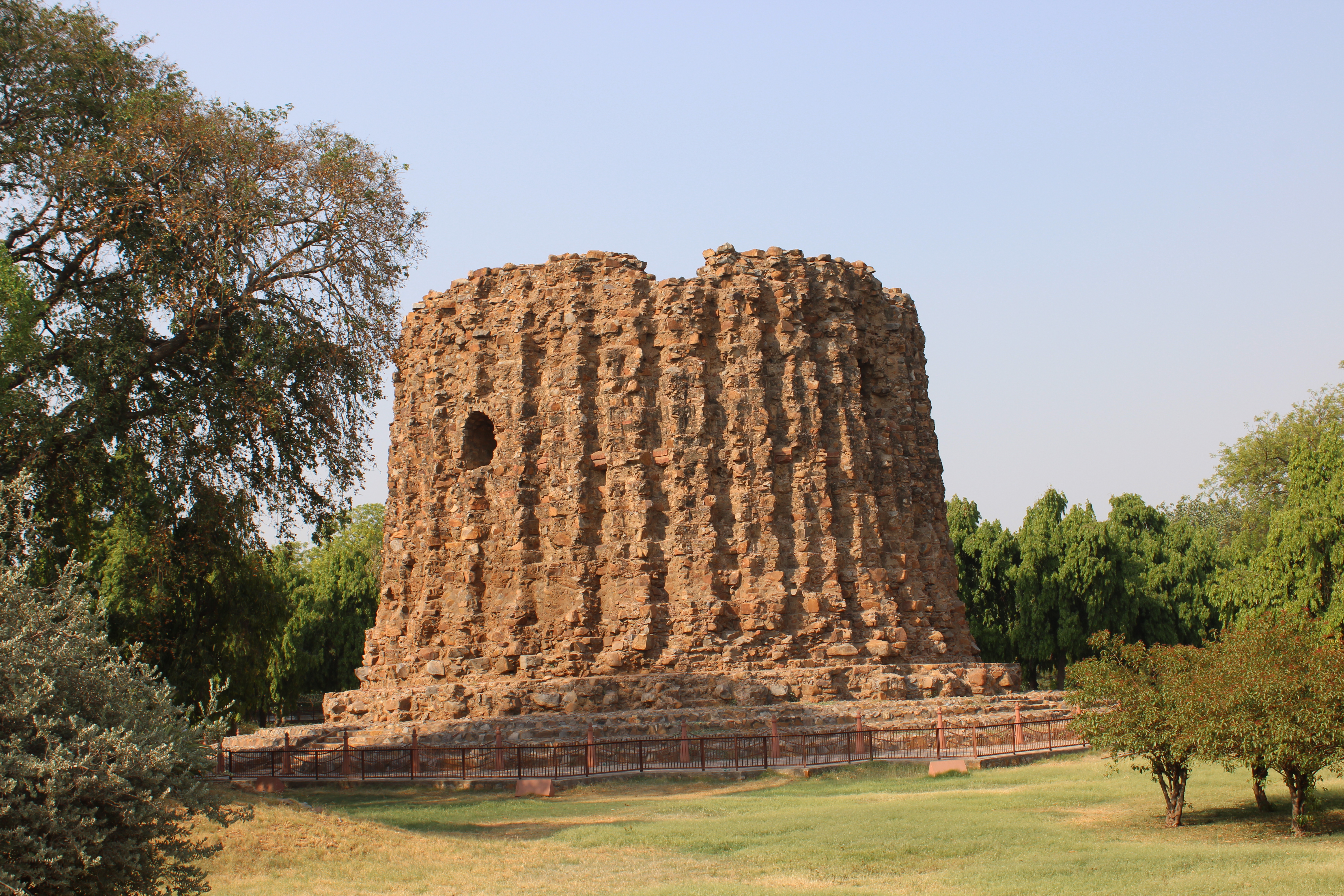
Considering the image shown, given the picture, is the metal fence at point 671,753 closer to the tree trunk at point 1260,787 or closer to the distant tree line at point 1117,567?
the tree trunk at point 1260,787

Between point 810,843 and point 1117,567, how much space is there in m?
24.1

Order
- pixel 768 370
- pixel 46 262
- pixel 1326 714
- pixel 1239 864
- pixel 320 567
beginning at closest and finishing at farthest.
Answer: pixel 1239 864 < pixel 1326 714 < pixel 46 262 < pixel 768 370 < pixel 320 567

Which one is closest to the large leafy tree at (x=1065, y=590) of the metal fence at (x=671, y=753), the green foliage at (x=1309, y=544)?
the green foliage at (x=1309, y=544)

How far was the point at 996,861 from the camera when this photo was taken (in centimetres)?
896

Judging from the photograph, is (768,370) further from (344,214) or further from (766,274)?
(344,214)

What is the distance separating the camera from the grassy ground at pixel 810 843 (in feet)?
27.6

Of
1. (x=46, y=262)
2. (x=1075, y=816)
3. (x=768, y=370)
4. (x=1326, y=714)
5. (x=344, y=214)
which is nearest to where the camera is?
(x=1326, y=714)

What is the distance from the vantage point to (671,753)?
575 inches

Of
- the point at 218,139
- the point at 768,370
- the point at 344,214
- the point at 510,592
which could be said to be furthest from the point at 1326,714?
the point at 218,139

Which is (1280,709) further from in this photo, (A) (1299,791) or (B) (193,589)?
(B) (193,589)

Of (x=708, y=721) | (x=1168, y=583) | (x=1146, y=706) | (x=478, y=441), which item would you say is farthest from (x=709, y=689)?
(x=1168, y=583)

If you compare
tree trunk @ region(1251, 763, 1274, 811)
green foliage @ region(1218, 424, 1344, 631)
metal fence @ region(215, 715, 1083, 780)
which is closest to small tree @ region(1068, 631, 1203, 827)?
tree trunk @ region(1251, 763, 1274, 811)

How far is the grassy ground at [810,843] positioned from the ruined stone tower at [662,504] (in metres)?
3.97

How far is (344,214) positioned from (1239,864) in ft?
45.4
